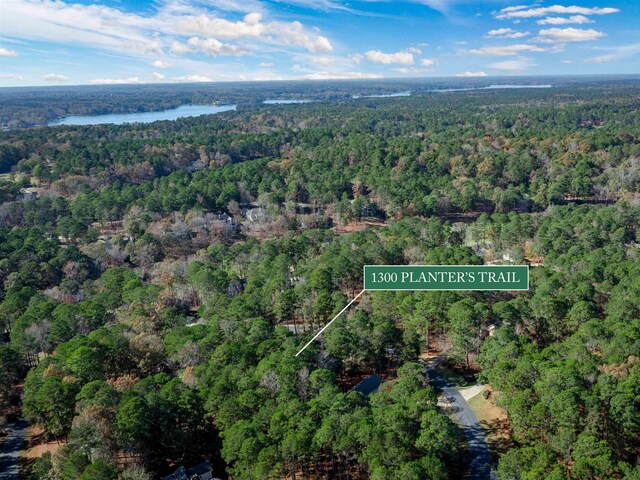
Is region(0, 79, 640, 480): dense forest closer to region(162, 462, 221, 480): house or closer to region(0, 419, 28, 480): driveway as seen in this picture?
region(162, 462, 221, 480): house

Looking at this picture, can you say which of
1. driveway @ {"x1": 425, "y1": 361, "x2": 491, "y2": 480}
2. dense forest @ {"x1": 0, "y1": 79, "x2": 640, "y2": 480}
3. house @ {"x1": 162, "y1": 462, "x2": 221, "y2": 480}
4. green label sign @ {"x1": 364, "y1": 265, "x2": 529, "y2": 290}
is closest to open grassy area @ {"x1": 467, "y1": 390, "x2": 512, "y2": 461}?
driveway @ {"x1": 425, "y1": 361, "x2": 491, "y2": 480}

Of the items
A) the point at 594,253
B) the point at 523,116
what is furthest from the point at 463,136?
the point at 594,253

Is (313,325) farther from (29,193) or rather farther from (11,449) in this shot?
(29,193)

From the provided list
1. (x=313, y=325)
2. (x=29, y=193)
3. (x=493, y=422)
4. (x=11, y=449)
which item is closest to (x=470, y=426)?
(x=493, y=422)

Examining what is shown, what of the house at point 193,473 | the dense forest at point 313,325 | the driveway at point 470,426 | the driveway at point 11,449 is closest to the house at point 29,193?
the dense forest at point 313,325

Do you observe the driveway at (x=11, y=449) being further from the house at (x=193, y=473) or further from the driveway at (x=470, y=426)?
the driveway at (x=470, y=426)

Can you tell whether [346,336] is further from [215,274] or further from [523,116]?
[523,116]

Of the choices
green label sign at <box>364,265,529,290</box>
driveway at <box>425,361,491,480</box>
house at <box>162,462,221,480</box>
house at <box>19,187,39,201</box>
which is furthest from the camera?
house at <box>19,187,39,201</box>

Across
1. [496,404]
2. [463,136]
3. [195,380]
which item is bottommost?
[496,404]
